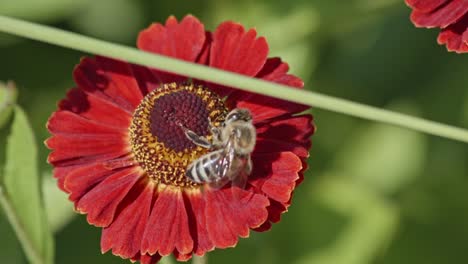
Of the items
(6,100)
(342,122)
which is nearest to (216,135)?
(6,100)

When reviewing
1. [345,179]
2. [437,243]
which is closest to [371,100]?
[345,179]

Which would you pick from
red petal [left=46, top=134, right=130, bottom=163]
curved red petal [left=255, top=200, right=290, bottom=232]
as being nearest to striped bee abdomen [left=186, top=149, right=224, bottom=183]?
curved red petal [left=255, top=200, right=290, bottom=232]

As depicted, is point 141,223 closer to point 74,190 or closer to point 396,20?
point 74,190

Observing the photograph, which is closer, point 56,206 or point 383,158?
point 56,206

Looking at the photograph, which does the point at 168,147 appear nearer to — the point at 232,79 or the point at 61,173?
the point at 61,173

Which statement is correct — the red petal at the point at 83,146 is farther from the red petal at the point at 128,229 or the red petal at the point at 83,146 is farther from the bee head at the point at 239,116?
the bee head at the point at 239,116

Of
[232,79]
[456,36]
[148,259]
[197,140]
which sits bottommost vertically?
[148,259]

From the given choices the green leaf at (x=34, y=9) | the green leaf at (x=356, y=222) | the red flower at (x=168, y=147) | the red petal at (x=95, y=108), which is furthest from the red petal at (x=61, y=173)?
the green leaf at (x=34, y=9)
